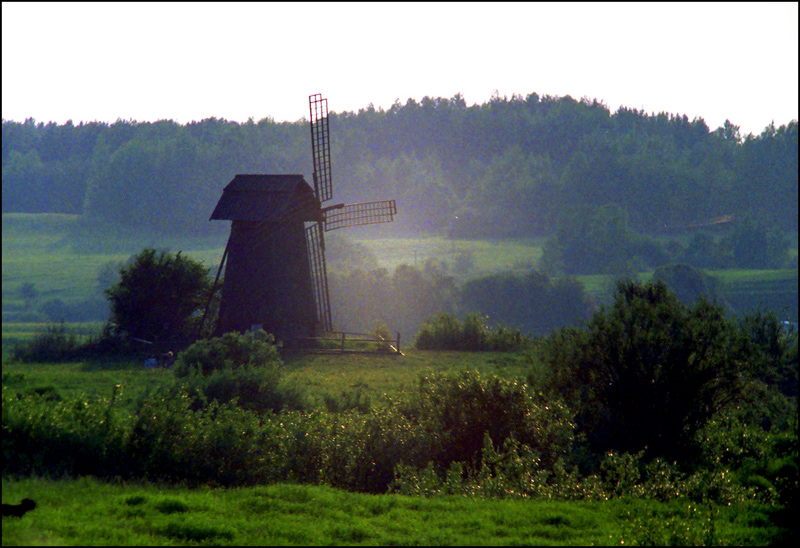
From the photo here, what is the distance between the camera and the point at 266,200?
33.2 m

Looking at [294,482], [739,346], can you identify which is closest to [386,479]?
[294,482]

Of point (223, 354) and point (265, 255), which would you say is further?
point (265, 255)

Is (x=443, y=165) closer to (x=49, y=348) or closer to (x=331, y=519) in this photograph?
(x=49, y=348)

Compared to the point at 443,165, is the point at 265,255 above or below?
below

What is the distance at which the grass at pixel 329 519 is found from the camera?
8000mm

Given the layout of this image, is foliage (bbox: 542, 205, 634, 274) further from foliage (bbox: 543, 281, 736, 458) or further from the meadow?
the meadow

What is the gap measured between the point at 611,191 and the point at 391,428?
4081 inches

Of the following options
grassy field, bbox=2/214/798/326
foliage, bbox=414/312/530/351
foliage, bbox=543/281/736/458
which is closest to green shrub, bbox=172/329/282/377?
foliage, bbox=543/281/736/458

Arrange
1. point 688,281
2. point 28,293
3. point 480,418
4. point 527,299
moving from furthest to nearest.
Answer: point 527,299 < point 688,281 < point 28,293 < point 480,418

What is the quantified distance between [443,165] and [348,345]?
3877 inches

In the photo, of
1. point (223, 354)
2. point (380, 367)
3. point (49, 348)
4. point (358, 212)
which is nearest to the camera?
point (223, 354)

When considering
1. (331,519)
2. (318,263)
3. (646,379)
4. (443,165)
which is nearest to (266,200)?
(318,263)

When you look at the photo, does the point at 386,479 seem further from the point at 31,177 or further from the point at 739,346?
the point at 31,177

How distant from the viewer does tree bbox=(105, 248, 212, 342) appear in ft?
116
